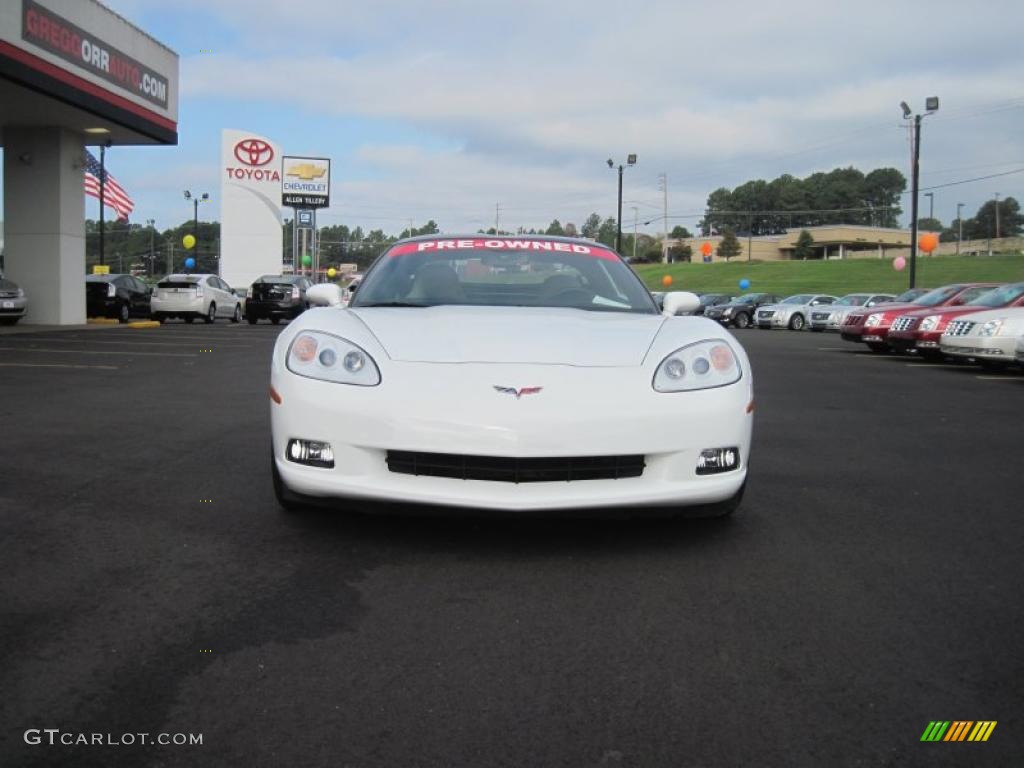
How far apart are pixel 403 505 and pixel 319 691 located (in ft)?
3.47

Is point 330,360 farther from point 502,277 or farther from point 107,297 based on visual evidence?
point 107,297

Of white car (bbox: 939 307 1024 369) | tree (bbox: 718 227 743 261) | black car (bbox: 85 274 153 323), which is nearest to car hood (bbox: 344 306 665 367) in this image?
white car (bbox: 939 307 1024 369)

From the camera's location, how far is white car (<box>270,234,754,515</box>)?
3.30 meters

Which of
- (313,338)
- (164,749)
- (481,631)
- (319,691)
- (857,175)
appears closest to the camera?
(164,749)

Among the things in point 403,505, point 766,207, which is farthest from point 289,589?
point 766,207

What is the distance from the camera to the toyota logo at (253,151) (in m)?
49.9

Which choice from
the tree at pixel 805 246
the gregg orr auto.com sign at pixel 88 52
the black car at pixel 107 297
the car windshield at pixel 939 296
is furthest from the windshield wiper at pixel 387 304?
the tree at pixel 805 246

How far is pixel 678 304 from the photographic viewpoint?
481 cm

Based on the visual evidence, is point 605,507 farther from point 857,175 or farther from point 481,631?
point 857,175

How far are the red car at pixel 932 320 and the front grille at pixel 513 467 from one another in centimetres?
1237

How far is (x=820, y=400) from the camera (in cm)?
927

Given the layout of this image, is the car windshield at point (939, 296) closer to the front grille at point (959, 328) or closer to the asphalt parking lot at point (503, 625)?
the front grille at point (959, 328)

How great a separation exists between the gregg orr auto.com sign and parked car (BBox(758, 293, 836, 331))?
73.7 feet

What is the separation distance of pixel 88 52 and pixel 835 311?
2409 cm
